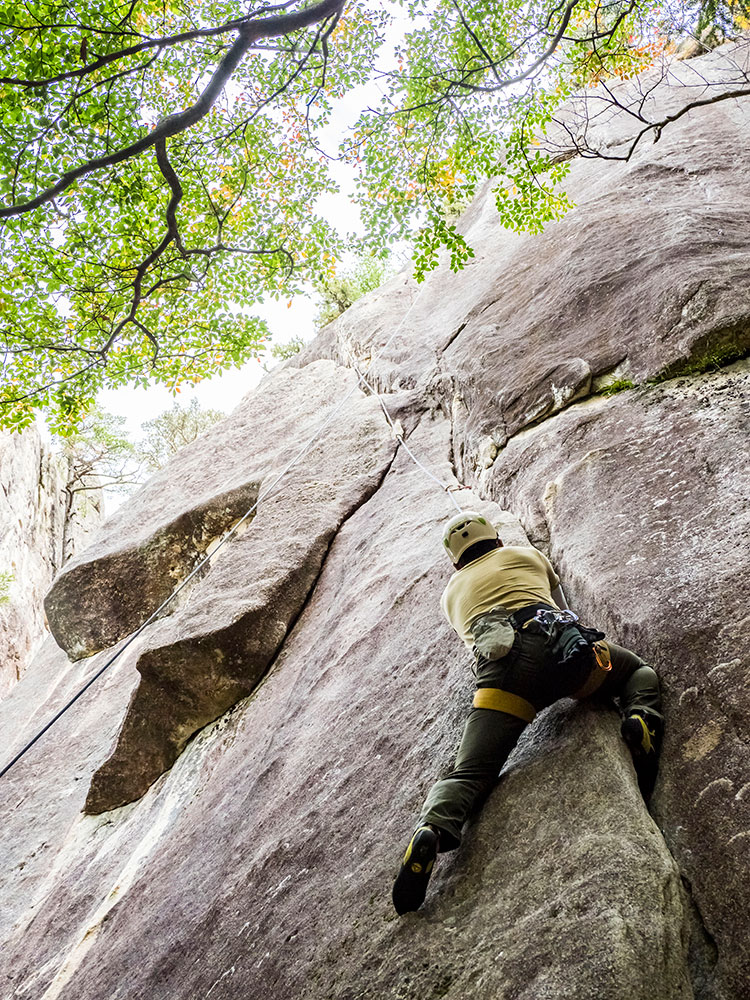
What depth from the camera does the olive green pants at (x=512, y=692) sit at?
3111 millimetres

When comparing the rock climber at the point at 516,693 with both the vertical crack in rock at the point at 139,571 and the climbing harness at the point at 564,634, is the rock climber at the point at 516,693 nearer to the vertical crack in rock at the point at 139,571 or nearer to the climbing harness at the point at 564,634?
the climbing harness at the point at 564,634

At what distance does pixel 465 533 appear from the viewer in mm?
4441

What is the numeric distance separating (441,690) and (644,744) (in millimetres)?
1533

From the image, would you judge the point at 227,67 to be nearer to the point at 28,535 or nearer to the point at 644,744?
the point at 644,744

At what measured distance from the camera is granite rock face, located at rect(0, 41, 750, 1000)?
2.72 meters

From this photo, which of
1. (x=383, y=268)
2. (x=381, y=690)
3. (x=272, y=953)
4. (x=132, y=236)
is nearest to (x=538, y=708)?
(x=381, y=690)

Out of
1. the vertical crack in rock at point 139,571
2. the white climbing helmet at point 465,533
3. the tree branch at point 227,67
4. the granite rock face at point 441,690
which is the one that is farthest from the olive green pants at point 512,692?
the vertical crack in rock at point 139,571

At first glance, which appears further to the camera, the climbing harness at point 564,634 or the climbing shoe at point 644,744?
the climbing harness at point 564,634

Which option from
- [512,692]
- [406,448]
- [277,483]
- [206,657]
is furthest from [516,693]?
[277,483]

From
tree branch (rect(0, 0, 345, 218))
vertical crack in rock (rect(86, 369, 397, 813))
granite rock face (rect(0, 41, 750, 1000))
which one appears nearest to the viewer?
granite rock face (rect(0, 41, 750, 1000))

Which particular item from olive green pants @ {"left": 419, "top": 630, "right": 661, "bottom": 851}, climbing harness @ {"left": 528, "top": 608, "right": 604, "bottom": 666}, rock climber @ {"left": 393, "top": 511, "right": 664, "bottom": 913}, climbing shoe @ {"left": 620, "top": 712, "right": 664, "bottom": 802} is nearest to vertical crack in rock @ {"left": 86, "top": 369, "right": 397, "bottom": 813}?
rock climber @ {"left": 393, "top": 511, "right": 664, "bottom": 913}

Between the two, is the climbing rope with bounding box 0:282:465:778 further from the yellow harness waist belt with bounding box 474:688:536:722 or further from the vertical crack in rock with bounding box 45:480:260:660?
the yellow harness waist belt with bounding box 474:688:536:722

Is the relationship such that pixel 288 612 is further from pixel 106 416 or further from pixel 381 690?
pixel 106 416

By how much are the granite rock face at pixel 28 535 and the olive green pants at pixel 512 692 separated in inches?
728
